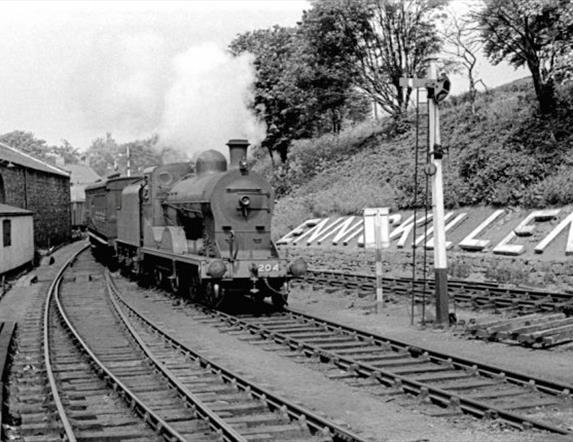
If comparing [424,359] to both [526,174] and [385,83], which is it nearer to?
[526,174]

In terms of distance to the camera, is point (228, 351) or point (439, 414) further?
point (228, 351)

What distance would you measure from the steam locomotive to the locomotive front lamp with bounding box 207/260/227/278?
0.7 inches

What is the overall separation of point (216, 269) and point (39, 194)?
2956 cm

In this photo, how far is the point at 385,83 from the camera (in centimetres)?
3334

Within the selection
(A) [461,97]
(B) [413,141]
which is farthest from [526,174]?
(A) [461,97]

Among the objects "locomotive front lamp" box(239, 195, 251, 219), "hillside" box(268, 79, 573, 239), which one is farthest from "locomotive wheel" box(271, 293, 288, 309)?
"hillside" box(268, 79, 573, 239)

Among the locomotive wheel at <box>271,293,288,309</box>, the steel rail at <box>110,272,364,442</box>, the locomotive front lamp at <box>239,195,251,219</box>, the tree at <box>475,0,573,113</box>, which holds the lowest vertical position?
the steel rail at <box>110,272,364,442</box>

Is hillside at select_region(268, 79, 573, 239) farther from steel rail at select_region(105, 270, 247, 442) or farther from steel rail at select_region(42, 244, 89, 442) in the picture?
steel rail at select_region(42, 244, 89, 442)

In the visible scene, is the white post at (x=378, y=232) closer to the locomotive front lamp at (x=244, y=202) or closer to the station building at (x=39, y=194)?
the locomotive front lamp at (x=244, y=202)

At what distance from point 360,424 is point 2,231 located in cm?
2033

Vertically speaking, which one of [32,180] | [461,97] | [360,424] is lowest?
[360,424]

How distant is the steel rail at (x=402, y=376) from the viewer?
708cm

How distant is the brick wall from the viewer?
1409 inches

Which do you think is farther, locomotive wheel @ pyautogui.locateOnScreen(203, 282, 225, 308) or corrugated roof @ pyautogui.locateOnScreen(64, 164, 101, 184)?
corrugated roof @ pyautogui.locateOnScreen(64, 164, 101, 184)
